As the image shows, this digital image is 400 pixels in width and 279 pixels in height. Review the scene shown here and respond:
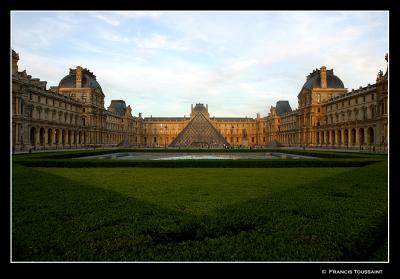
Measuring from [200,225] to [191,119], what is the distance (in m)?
68.5

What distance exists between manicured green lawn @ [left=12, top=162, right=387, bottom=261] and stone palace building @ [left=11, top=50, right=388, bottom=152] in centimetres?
2267

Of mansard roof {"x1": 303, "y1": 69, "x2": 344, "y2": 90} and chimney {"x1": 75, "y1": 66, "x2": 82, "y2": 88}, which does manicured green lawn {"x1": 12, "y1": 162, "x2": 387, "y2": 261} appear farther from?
mansard roof {"x1": 303, "y1": 69, "x2": 344, "y2": 90}

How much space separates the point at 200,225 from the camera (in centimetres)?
528

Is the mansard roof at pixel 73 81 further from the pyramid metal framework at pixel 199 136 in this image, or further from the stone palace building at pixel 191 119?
the pyramid metal framework at pixel 199 136

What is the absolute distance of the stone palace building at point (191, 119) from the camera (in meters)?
41.0

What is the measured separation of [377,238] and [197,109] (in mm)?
110688

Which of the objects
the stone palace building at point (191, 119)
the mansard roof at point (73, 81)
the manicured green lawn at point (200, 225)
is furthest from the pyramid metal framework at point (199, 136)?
the manicured green lawn at point (200, 225)

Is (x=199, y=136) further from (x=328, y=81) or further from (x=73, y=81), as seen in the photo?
(x=328, y=81)

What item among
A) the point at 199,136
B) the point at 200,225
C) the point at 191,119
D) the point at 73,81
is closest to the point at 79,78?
the point at 73,81

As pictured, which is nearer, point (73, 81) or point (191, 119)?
point (73, 81)
